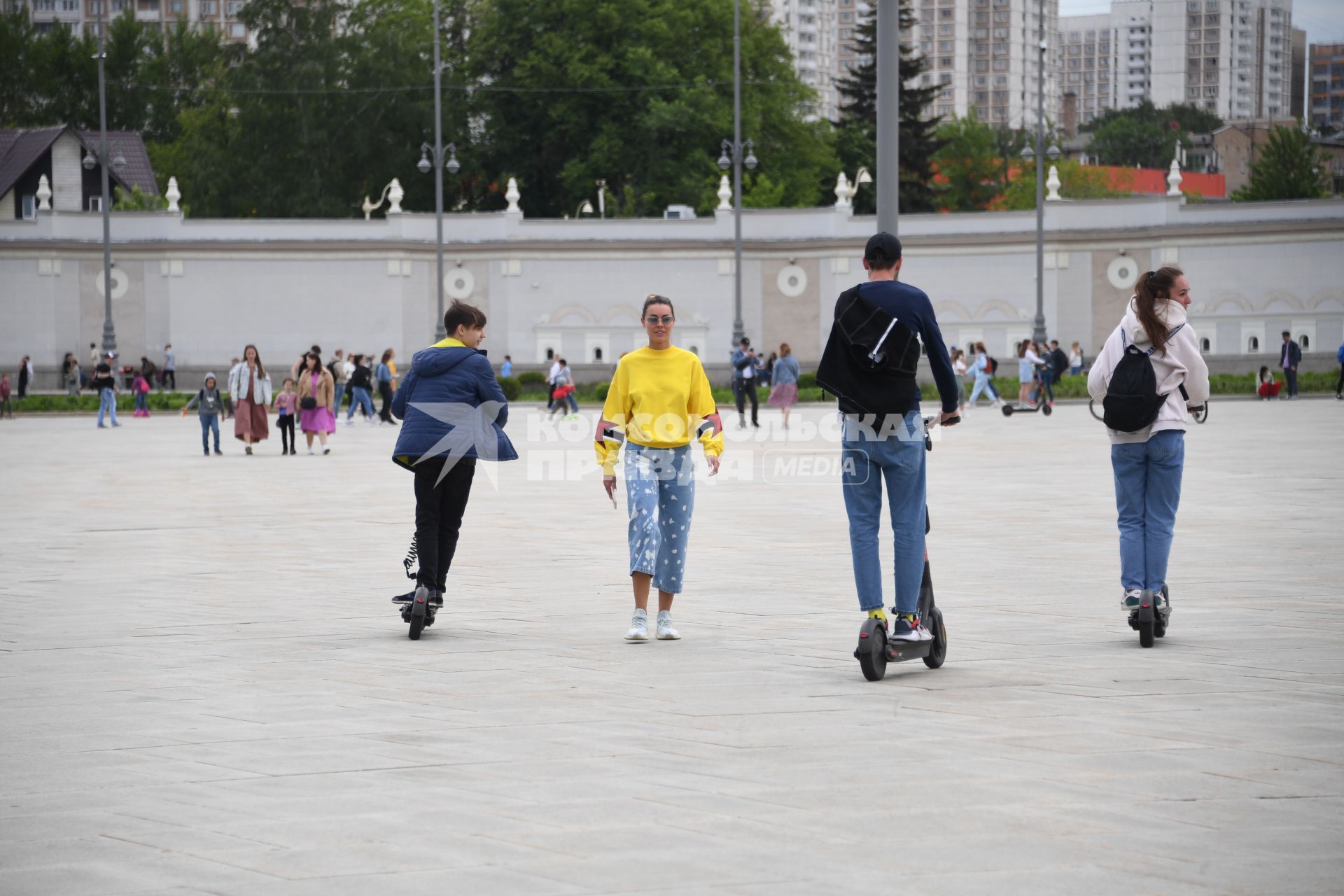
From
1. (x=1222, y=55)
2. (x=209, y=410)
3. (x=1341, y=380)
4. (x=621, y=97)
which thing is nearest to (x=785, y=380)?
(x=209, y=410)

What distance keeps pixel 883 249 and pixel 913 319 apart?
351mm

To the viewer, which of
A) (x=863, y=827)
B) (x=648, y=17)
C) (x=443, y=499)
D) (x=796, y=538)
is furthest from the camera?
(x=648, y=17)

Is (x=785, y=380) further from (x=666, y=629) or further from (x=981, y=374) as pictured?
(x=666, y=629)

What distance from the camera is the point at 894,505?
7336mm

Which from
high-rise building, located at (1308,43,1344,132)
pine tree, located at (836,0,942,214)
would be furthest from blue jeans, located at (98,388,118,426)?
high-rise building, located at (1308,43,1344,132)

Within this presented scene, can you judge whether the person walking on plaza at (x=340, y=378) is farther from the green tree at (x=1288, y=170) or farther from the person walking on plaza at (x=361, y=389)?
the green tree at (x=1288, y=170)

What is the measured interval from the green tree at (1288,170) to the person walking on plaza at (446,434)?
80.4 meters

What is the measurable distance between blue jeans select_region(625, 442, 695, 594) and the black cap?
172 cm

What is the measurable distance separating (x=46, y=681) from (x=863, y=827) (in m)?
4.38

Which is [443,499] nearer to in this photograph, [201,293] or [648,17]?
[201,293]

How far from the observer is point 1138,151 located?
425 ft

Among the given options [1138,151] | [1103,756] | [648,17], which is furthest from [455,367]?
[1138,151]

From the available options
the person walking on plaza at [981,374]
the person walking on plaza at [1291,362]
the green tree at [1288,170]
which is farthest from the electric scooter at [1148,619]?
the green tree at [1288,170]

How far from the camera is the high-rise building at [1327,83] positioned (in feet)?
493
